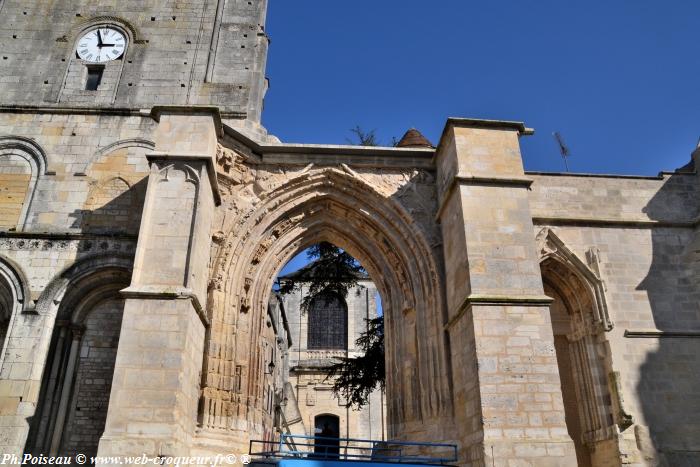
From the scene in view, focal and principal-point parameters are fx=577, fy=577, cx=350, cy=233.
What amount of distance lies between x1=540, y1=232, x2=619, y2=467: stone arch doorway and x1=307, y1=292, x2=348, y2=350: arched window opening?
46.0ft

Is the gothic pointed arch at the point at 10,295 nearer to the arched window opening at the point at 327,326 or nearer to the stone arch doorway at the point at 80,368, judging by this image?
the stone arch doorway at the point at 80,368

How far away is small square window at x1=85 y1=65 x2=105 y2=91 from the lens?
1078 centimetres

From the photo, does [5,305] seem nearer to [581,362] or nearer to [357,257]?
[357,257]

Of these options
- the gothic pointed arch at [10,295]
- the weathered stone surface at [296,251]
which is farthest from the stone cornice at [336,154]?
the gothic pointed arch at [10,295]

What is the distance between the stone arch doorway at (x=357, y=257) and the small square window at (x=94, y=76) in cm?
442

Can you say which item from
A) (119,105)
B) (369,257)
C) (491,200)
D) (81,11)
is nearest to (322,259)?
(369,257)

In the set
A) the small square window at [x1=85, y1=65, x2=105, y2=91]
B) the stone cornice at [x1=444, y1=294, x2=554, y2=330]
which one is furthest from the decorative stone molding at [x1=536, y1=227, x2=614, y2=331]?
the small square window at [x1=85, y1=65, x2=105, y2=91]

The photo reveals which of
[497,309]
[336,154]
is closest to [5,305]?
[336,154]

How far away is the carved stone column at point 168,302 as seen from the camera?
19.4ft

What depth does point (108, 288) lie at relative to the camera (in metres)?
8.52

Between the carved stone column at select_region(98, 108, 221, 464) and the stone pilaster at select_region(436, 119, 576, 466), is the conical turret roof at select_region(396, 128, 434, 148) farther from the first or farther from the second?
the carved stone column at select_region(98, 108, 221, 464)

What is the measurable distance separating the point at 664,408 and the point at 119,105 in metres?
9.96

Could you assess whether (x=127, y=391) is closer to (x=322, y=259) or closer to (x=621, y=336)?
(x=621, y=336)

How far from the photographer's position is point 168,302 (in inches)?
254
